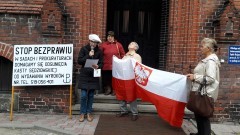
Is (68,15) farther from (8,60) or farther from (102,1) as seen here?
(8,60)

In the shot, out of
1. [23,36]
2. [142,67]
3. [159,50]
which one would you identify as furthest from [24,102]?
[159,50]

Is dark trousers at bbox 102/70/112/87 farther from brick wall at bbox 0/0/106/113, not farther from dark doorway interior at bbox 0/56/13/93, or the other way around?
dark doorway interior at bbox 0/56/13/93

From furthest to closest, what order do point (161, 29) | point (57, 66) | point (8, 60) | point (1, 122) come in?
point (161, 29), point (8, 60), point (57, 66), point (1, 122)

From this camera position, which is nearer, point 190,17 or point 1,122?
point 1,122

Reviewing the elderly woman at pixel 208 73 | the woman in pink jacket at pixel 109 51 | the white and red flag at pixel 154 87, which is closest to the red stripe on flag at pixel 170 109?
the white and red flag at pixel 154 87

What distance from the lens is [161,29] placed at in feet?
33.9

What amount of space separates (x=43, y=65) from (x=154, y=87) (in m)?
2.56

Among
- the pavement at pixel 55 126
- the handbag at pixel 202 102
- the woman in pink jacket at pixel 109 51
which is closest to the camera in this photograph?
the handbag at pixel 202 102

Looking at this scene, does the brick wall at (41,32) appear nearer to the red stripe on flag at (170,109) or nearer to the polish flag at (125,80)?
the polish flag at (125,80)

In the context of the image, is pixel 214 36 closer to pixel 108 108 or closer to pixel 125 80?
pixel 125 80

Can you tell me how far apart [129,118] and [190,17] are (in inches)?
110

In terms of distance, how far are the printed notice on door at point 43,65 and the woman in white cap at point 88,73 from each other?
17.0 inches

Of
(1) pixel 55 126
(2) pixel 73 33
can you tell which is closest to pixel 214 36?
(2) pixel 73 33

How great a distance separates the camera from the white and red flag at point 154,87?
715 centimetres
